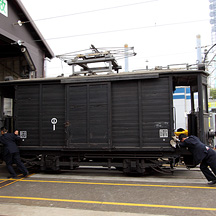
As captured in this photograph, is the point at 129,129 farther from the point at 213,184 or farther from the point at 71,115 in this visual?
the point at 213,184

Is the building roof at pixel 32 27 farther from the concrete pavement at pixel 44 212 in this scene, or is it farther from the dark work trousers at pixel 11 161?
the concrete pavement at pixel 44 212

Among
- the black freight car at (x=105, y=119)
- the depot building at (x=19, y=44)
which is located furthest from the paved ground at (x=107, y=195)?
the depot building at (x=19, y=44)

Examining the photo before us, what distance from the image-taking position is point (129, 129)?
6.98 meters

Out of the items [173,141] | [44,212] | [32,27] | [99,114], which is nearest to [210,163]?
[173,141]

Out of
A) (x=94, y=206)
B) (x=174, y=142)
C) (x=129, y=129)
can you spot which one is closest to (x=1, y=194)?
(x=94, y=206)

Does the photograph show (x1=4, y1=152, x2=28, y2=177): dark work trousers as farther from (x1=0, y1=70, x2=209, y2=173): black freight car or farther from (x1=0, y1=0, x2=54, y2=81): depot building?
(x1=0, y1=0, x2=54, y2=81): depot building

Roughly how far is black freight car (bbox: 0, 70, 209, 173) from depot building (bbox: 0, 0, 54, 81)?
495 centimetres

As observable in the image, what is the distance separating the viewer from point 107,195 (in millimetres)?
5363

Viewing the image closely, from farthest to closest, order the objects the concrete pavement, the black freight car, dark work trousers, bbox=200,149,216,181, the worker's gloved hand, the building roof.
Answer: the building roof, the black freight car, the worker's gloved hand, dark work trousers, bbox=200,149,216,181, the concrete pavement

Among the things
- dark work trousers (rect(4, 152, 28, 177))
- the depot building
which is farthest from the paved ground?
the depot building

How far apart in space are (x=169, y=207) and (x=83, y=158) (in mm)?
3621

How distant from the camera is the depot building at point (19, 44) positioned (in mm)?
11125

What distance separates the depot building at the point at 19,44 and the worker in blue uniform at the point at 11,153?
5.06 m

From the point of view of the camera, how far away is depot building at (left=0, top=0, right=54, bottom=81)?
11.1m
